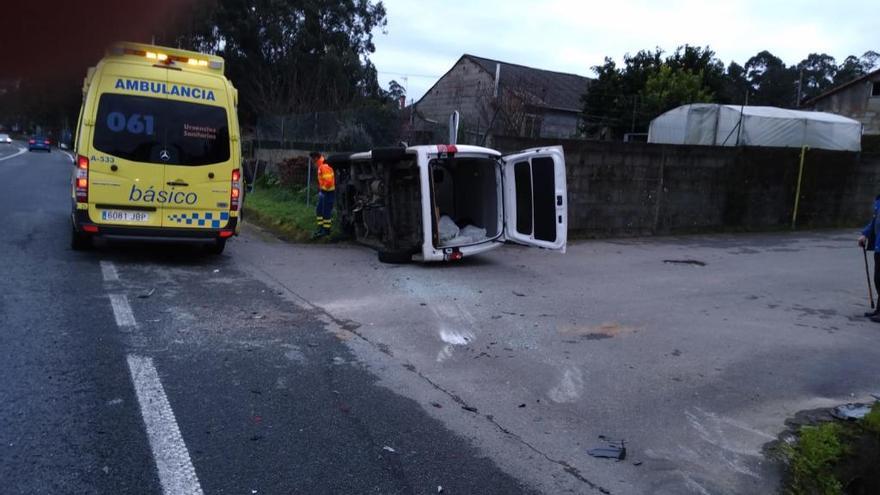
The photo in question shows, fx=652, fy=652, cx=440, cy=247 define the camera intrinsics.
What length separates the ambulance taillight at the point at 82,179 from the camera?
7789 millimetres

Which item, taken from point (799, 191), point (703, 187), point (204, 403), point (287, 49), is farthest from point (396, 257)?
point (287, 49)

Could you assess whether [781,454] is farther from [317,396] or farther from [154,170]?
[154,170]

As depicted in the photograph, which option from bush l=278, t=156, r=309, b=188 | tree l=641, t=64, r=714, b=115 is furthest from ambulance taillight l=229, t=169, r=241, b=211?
tree l=641, t=64, r=714, b=115

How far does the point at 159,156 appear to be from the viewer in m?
8.14

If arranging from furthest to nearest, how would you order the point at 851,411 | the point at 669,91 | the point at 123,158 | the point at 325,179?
the point at 669,91 < the point at 325,179 < the point at 123,158 < the point at 851,411

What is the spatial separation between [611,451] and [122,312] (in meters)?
4.55

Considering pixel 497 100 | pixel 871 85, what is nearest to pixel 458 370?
pixel 497 100

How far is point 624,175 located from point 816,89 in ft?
196

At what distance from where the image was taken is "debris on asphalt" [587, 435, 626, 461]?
389 cm

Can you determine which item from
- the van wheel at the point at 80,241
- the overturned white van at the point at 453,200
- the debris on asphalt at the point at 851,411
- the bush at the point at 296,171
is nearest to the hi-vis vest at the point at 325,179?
the overturned white van at the point at 453,200

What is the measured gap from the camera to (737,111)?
17953 millimetres

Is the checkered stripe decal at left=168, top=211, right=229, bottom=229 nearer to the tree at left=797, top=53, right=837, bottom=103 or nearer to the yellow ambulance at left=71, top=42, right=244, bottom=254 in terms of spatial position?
the yellow ambulance at left=71, top=42, right=244, bottom=254

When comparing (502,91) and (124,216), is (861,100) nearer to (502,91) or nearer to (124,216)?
(502,91)

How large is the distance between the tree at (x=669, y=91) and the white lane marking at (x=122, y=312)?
23.2 meters
